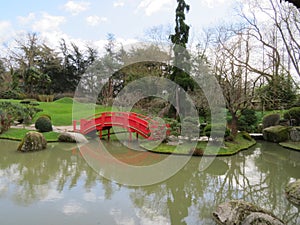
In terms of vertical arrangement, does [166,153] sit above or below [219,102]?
below

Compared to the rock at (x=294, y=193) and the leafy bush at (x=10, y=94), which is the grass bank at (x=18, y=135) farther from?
the leafy bush at (x=10, y=94)

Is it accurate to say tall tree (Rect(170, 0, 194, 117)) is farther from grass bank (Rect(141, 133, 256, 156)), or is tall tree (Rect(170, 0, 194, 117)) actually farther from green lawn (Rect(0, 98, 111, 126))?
green lawn (Rect(0, 98, 111, 126))

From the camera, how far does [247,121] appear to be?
15172mm

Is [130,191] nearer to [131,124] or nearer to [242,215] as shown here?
[242,215]

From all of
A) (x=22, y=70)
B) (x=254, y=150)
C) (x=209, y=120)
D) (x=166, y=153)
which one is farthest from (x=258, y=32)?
(x=22, y=70)

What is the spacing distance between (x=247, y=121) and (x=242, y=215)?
11.7 meters

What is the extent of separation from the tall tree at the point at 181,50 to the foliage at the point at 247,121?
373 centimetres

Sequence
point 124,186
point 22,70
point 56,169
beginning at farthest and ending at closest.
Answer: point 22,70 < point 56,169 < point 124,186

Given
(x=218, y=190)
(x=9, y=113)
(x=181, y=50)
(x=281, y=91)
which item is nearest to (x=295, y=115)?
(x=281, y=91)

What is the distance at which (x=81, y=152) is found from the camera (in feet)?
33.6

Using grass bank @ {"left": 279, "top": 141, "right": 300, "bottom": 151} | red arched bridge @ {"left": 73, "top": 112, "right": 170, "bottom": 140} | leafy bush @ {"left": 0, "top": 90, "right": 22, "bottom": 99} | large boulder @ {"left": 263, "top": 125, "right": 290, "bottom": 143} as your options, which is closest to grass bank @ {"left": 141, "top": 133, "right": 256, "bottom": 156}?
red arched bridge @ {"left": 73, "top": 112, "right": 170, "bottom": 140}

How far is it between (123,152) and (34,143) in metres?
3.23

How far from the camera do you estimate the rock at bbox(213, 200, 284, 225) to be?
3.94 m

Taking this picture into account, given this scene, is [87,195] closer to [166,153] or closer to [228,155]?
[166,153]
